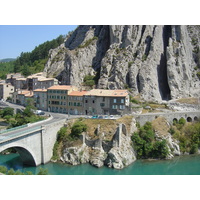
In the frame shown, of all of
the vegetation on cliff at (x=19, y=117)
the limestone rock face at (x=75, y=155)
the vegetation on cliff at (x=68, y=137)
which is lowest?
the limestone rock face at (x=75, y=155)

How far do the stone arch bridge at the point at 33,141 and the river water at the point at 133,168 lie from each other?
1.32 meters

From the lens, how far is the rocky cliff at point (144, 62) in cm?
5784

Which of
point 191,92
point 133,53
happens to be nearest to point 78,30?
point 133,53

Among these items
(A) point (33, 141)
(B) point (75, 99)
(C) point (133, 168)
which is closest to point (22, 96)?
(B) point (75, 99)

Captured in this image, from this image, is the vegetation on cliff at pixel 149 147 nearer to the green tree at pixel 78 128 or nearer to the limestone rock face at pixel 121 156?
the limestone rock face at pixel 121 156

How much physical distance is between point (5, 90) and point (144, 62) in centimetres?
4235

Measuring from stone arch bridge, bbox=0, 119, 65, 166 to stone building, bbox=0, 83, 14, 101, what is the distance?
38638mm

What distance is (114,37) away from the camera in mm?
64562

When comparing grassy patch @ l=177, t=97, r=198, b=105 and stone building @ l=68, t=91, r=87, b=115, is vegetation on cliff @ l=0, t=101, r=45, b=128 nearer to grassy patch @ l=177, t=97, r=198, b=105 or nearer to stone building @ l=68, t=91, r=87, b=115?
stone building @ l=68, t=91, r=87, b=115

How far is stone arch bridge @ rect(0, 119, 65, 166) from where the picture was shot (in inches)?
1262

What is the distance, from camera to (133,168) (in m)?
35.8

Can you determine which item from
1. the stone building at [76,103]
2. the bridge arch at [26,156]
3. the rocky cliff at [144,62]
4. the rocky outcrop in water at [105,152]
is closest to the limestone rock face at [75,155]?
the rocky outcrop in water at [105,152]

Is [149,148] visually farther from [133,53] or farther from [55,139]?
[133,53]

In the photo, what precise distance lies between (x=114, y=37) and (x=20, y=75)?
3623cm
